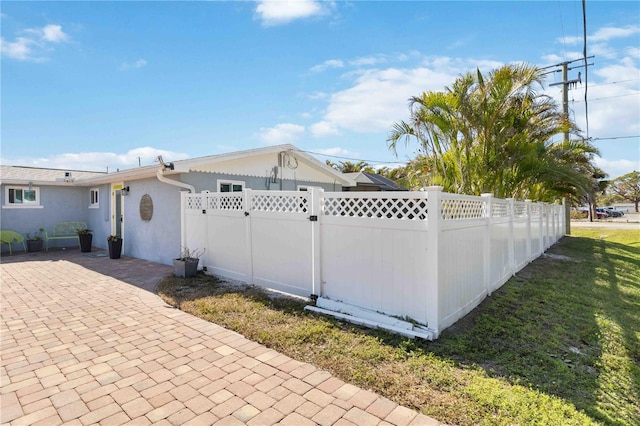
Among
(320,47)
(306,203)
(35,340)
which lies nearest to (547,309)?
(306,203)

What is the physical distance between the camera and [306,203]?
5.73m

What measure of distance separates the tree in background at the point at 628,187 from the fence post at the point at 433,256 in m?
59.6

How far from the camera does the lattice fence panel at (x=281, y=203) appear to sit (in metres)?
5.80

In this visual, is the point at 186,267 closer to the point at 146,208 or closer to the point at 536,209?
the point at 146,208

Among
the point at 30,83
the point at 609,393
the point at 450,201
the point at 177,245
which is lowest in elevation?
the point at 609,393

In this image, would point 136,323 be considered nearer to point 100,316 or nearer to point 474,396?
point 100,316

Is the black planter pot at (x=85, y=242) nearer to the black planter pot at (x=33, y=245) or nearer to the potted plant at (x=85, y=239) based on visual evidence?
the potted plant at (x=85, y=239)

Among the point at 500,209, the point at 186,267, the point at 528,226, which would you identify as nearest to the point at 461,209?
the point at 500,209

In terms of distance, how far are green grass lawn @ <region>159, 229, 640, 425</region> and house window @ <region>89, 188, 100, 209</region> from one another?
396 inches

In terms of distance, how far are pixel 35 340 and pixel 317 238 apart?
413cm

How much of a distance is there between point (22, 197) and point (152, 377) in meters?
14.7

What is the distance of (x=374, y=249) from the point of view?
4.69 meters

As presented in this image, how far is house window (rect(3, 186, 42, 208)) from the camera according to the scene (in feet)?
42.5

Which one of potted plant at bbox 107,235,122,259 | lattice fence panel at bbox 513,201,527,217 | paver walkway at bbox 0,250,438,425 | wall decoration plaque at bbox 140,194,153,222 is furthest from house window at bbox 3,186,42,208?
lattice fence panel at bbox 513,201,527,217
